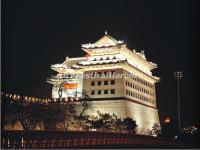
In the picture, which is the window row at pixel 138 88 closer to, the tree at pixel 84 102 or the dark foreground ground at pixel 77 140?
the tree at pixel 84 102

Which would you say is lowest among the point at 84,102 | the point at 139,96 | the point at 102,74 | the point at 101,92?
the point at 84,102

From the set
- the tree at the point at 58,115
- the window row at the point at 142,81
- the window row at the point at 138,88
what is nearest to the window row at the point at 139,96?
the window row at the point at 138,88

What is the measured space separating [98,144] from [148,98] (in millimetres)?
21638

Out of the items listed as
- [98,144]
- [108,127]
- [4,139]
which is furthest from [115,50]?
[4,139]

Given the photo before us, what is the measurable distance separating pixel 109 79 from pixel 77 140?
16.1m

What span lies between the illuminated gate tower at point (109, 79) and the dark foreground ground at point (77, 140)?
6.32 m

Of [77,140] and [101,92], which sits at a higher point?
[101,92]

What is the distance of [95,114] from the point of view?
42250 mm

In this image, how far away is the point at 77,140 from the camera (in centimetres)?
2717

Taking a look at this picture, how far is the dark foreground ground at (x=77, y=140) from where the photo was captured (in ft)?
71.7

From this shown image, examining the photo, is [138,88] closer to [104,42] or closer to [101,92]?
[101,92]

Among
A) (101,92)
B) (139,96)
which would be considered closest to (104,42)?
(101,92)

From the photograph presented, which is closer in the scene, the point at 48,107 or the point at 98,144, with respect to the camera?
the point at 98,144

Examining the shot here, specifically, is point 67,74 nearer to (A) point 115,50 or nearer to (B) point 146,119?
(A) point 115,50
